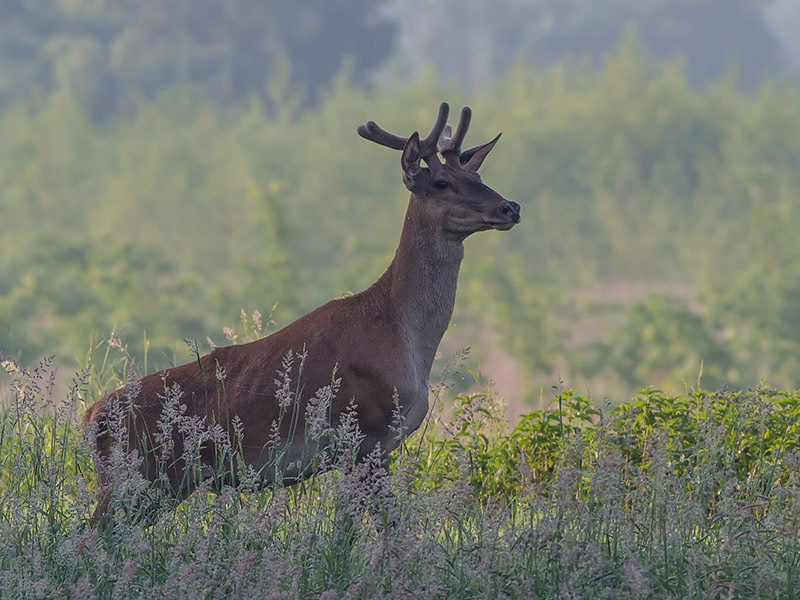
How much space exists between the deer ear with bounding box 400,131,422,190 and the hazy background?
4.21m

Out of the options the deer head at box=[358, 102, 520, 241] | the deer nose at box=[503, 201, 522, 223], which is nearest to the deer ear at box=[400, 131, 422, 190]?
the deer head at box=[358, 102, 520, 241]

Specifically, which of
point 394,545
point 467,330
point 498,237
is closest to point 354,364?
point 394,545

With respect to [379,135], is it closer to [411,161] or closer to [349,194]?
[411,161]

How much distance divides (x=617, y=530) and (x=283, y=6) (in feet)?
302

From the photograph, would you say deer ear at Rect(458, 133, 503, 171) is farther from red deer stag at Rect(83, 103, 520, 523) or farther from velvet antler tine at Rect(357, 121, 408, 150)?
velvet antler tine at Rect(357, 121, 408, 150)

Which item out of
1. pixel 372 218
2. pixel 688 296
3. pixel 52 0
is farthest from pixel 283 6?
pixel 688 296

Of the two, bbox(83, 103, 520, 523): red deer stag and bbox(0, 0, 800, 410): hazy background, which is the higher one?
bbox(0, 0, 800, 410): hazy background

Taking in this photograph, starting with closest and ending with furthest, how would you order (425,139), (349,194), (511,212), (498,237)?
(511,212) → (425,139) → (498,237) → (349,194)

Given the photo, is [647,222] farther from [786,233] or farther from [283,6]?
[283,6]

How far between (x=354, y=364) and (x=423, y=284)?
610 mm

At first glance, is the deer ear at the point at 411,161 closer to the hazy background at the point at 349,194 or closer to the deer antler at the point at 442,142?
the deer antler at the point at 442,142

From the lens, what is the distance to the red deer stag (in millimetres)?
5746

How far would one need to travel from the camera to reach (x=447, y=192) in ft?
20.4

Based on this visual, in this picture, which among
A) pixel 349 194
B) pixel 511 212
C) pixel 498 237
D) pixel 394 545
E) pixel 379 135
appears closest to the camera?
pixel 394 545
